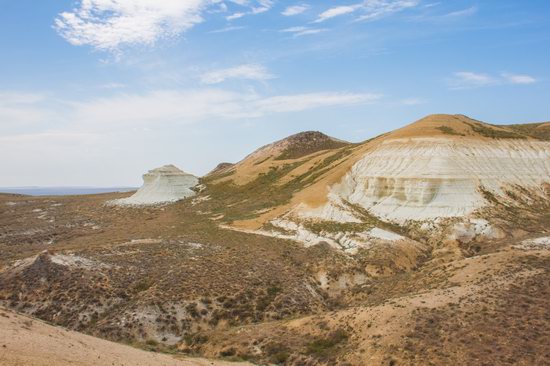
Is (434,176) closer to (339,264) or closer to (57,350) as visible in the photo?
(339,264)

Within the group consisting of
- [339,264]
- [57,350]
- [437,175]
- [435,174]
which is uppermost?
[435,174]

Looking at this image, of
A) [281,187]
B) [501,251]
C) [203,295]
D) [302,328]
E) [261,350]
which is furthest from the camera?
[281,187]

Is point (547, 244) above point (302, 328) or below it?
above

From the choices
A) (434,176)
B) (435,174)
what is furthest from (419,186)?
(435,174)

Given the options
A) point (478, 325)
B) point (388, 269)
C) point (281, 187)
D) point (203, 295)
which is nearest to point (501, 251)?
point (388, 269)

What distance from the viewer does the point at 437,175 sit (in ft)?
173

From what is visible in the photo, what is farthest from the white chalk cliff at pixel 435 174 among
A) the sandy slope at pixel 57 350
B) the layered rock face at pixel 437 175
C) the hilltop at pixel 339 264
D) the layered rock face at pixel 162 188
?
the layered rock face at pixel 162 188

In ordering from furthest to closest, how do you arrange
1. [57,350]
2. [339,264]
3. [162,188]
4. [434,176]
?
[162,188], [434,176], [339,264], [57,350]

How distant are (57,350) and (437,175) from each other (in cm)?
4618

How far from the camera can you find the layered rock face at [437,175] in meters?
51.1

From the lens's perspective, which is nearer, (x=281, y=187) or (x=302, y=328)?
(x=302, y=328)

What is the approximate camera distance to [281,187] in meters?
75.8

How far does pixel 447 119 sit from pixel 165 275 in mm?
53861

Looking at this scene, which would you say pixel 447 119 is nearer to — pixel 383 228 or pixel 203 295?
pixel 383 228
